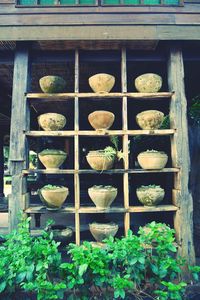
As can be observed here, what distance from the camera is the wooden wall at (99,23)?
2686 mm

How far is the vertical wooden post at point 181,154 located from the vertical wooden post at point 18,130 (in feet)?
5.76

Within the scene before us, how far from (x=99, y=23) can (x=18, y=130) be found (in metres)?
1.56

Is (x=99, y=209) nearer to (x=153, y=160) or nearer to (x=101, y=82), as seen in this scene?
(x=153, y=160)

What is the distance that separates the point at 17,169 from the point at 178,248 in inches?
79.2

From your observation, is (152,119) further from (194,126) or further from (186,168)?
(194,126)

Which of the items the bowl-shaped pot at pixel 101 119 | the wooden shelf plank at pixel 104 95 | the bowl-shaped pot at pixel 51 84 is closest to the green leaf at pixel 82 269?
the bowl-shaped pot at pixel 101 119

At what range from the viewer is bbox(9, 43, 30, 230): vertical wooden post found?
2605 mm

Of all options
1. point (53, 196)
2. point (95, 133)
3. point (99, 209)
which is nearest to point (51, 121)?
point (95, 133)

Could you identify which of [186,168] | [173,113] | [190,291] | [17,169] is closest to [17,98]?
[17,169]

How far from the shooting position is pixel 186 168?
2.64m

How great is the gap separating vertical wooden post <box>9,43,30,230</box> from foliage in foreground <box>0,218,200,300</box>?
50 cm

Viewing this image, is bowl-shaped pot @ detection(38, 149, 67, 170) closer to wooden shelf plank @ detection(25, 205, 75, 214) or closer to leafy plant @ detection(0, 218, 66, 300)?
wooden shelf plank @ detection(25, 205, 75, 214)

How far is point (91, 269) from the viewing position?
1985 millimetres

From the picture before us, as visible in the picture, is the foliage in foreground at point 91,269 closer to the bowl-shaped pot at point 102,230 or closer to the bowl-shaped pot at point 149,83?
the bowl-shaped pot at point 102,230
